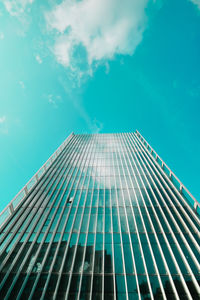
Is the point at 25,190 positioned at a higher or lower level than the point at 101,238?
higher

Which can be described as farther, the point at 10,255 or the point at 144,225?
the point at 144,225

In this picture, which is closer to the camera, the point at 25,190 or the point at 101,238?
the point at 101,238

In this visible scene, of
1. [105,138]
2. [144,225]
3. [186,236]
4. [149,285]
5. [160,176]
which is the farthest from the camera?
[105,138]

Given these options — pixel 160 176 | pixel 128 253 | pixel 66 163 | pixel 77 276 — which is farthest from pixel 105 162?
pixel 77 276

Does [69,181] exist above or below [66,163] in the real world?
below

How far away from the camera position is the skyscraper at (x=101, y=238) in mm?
10148

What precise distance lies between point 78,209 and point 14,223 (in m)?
7.01

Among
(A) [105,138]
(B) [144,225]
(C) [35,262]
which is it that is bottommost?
(C) [35,262]

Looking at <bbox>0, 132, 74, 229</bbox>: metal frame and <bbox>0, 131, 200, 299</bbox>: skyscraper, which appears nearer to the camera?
<bbox>0, 131, 200, 299</bbox>: skyscraper

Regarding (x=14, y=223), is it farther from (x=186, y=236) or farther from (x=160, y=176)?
(x=160, y=176)

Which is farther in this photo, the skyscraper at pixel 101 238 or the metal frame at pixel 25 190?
the metal frame at pixel 25 190

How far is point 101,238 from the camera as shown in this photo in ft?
44.5

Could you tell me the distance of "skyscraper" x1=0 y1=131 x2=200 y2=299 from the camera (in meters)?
10.1

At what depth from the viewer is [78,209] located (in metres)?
17.1
